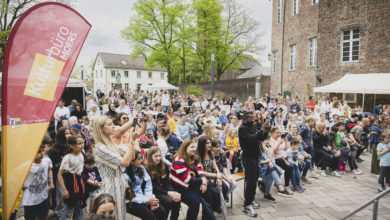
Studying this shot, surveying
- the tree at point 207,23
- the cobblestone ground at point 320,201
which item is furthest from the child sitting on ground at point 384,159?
the tree at point 207,23

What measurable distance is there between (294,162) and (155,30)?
2413 centimetres

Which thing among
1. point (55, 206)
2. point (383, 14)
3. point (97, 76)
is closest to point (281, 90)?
point (383, 14)

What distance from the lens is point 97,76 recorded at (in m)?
55.3

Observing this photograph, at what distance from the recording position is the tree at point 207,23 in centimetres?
2720

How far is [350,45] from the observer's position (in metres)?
15.5

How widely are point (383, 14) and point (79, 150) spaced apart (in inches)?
711

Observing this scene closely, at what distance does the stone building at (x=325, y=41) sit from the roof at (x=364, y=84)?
1.38 meters

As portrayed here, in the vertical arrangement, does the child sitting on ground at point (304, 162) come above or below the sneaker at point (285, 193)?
above

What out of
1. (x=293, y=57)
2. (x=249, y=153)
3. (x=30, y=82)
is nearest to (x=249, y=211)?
(x=249, y=153)

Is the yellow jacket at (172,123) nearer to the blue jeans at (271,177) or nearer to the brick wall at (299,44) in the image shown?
the blue jeans at (271,177)

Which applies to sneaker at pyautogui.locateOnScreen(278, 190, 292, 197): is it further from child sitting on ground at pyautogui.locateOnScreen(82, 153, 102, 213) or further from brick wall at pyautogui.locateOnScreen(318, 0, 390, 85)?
brick wall at pyautogui.locateOnScreen(318, 0, 390, 85)

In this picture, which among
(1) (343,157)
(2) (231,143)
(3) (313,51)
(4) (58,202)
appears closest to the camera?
(4) (58,202)

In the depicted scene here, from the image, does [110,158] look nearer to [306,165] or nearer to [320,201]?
[320,201]

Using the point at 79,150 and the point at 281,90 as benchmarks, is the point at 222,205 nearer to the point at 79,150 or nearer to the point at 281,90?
the point at 79,150
